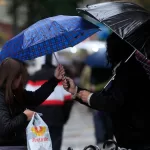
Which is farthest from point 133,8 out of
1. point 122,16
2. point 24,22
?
point 24,22

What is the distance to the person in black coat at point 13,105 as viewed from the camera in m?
4.21

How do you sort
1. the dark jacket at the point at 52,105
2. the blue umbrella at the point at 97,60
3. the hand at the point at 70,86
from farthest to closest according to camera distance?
the blue umbrella at the point at 97,60
the dark jacket at the point at 52,105
the hand at the point at 70,86

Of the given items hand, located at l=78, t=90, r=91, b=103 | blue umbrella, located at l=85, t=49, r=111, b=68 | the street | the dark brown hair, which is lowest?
the street

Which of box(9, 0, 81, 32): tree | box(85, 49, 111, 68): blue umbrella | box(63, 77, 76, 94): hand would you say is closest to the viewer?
box(63, 77, 76, 94): hand

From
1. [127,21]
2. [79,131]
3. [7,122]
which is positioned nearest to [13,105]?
[7,122]

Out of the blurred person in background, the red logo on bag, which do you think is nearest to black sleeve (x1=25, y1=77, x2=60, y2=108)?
the red logo on bag

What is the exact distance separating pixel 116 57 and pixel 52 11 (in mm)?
1315

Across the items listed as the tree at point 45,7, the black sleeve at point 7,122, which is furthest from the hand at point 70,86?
the tree at point 45,7

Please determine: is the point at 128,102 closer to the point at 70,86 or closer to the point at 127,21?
the point at 70,86

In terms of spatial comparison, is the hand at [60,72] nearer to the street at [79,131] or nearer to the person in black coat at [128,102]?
the person in black coat at [128,102]

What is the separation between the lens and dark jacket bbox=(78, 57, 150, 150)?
13.5 feet

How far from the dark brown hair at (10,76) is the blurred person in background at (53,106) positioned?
2.50 metres

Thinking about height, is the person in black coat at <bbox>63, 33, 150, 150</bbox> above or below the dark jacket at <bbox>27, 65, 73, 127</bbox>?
above

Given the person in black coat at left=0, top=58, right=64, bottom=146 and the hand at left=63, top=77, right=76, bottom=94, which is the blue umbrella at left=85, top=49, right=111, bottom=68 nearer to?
the hand at left=63, top=77, right=76, bottom=94
